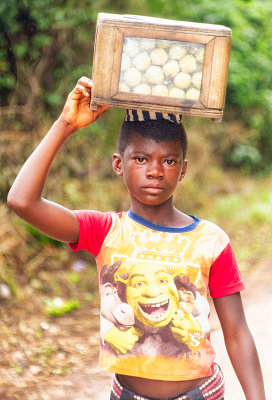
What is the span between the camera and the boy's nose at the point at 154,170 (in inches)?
79.2

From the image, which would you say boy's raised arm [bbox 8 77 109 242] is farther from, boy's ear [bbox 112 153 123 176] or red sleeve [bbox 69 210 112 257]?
boy's ear [bbox 112 153 123 176]

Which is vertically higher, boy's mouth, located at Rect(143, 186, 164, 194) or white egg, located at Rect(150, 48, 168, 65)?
white egg, located at Rect(150, 48, 168, 65)

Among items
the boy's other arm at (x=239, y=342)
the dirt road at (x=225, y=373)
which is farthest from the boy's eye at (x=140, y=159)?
the dirt road at (x=225, y=373)

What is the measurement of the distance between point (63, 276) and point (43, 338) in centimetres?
99

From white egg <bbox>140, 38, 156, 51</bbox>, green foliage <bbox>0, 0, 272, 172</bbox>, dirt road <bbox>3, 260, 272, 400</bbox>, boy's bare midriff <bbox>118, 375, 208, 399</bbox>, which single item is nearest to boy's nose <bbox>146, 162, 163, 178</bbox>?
white egg <bbox>140, 38, 156, 51</bbox>

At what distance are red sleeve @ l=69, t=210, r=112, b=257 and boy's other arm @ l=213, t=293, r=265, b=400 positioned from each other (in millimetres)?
483

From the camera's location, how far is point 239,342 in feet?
6.93

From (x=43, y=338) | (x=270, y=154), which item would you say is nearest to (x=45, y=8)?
(x=43, y=338)

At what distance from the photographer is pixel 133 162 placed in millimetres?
2078

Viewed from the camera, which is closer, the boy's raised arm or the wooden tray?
the wooden tray

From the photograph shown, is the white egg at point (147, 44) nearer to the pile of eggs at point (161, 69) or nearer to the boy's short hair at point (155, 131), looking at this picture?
the pile of eggs at point (161, 69)

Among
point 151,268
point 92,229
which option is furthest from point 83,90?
point 151,268

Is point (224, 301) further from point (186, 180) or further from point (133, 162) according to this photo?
point (186, 180)

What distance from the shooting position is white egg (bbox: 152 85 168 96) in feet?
6.03
